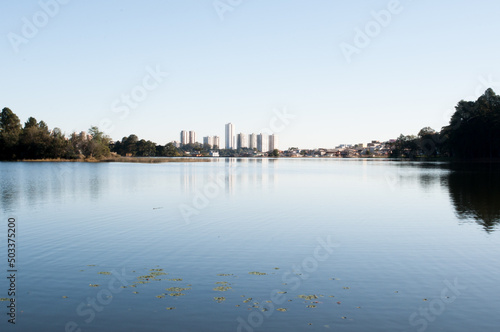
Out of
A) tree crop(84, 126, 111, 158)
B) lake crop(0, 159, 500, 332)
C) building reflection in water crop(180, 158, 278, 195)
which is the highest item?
tree crop(84, 126, 111, 158)

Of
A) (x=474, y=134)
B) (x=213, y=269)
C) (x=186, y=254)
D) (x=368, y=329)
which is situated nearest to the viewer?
(x=368, y=329)

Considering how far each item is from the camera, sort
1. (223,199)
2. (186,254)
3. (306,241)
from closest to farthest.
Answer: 1. (186,254)
2. (306,241)
3. (223,199)

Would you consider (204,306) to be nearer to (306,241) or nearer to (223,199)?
(306,241)

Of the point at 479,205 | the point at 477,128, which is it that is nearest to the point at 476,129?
the point at 477,128

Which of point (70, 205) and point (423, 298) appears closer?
point (423, 298)

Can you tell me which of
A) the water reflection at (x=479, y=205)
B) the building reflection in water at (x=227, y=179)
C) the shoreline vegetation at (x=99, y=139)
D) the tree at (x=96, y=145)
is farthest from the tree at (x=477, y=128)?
the tree at (x=96, y=145)

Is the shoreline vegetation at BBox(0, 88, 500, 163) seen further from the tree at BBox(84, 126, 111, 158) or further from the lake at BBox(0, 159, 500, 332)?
the lake at BBox(0, 159, 500, 332)

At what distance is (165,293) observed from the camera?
33.0 feet

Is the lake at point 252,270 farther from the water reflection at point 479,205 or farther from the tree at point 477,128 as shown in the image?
the tree at point 477,128

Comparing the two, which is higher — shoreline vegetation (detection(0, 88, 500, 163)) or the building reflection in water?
shoreline vegetation (detection(0, 88, 500, 163))

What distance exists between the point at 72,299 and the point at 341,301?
20.6 ft

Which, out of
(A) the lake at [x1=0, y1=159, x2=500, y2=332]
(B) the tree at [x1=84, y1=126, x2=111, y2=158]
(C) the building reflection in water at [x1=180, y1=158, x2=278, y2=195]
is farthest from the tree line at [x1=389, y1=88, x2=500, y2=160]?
(B) the tree at [x1=84, y1=126, x2=111, y2=158]

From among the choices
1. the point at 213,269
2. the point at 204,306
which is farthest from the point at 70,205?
the point at 204,306

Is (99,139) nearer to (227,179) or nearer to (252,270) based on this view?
(227,179)
